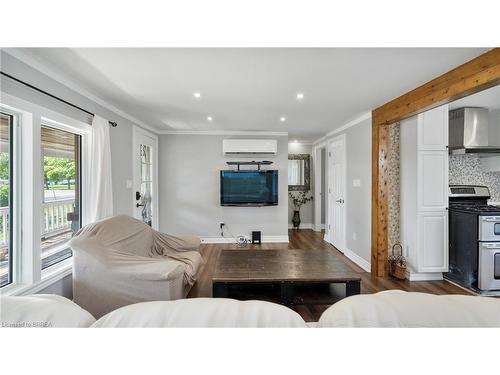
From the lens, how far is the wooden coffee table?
208 centimetres

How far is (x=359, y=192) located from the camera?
3.64 metres

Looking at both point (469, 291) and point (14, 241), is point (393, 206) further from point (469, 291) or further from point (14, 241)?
point (14, 241)

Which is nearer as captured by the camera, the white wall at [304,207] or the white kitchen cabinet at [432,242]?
the white kitchen cabinet at [432,242]

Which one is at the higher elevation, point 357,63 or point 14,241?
point 357,63

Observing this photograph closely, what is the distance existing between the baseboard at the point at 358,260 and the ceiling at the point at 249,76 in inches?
88.0

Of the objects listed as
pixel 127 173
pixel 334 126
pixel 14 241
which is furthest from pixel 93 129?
pixel 334 126

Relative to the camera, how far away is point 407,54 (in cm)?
171

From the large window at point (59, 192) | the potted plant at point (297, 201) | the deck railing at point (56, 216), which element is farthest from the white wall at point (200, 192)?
the deck railing at point (56, 216)

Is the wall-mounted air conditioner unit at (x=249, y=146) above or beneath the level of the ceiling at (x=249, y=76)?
beneath

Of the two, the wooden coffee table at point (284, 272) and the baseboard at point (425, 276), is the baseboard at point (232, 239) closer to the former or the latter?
the wooden coffee table at point (284, 272)

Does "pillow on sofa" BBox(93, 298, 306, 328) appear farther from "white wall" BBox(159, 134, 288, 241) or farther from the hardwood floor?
"white wall" BBox(159, 134, 288, 241)

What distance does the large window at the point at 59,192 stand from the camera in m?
2.11

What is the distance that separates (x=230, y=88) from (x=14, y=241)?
2.29m

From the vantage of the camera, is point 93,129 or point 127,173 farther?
point 127,173
